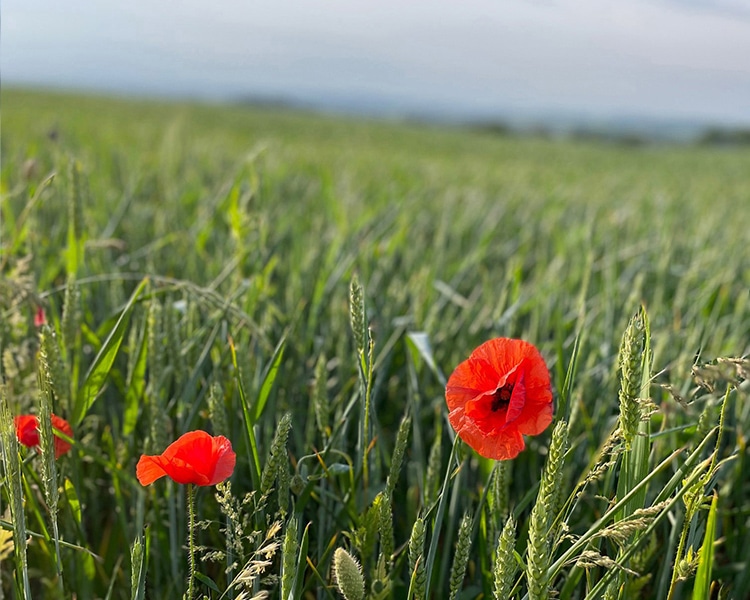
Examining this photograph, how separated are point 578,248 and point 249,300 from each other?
4.33 ft

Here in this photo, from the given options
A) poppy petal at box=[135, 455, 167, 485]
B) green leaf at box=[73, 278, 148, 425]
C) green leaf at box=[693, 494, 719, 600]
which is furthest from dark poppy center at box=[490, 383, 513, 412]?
green leaf at box=[73, 278, 148, 425]

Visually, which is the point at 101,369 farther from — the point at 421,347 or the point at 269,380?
the point at 421,347

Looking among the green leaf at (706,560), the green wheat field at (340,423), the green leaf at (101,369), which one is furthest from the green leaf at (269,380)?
the green leaf at (706,560)

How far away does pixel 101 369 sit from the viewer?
76cm

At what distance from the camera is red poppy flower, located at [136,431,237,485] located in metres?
0.53

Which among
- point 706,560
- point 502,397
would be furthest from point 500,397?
point 706,560

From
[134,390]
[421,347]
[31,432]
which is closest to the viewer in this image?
[31,432]

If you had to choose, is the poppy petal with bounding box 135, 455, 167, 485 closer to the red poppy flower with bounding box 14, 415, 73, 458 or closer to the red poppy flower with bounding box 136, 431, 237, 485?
the red poppy flower with bounding box 136, 431, 237, 485

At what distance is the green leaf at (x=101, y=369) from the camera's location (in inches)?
29.3

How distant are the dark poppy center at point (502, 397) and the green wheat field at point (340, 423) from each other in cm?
5

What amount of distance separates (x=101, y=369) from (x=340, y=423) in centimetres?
27

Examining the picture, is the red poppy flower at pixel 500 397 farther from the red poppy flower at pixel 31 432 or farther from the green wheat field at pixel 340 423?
the red poppy flower at pixel 31 432

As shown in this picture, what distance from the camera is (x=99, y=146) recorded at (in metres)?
3.52

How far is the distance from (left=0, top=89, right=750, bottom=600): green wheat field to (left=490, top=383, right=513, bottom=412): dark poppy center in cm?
5
